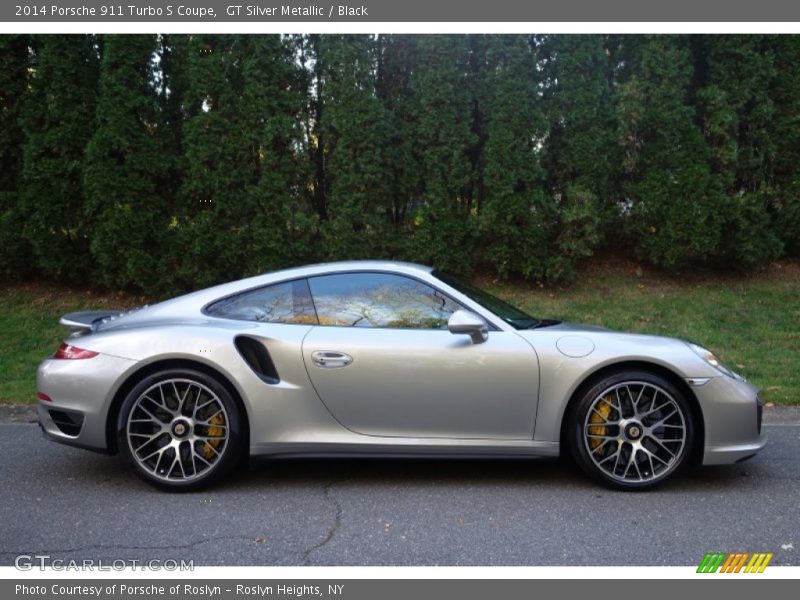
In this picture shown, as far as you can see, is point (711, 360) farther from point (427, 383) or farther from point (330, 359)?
point (330, 359)

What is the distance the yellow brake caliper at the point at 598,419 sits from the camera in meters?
3.87

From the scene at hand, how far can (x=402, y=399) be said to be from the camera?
386 centimetres

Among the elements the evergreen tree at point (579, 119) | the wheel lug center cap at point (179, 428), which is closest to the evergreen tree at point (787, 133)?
the evergreen tree at point (579, 119)

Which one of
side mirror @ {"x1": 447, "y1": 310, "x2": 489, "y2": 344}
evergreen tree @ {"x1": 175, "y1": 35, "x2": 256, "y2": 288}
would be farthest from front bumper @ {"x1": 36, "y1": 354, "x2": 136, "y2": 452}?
evergreen tree @ {"x1": 175, "y1": 35, "x2": 256, "y2": 288}

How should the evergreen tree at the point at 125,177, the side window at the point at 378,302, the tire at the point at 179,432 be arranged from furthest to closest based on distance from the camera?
the evergreen tree at the point at 125,177 < the side window at the point at 378,302 < the tire at the point at 179,432

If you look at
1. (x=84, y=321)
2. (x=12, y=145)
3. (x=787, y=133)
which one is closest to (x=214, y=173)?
(x=12, y=145)

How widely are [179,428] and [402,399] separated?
1.29m

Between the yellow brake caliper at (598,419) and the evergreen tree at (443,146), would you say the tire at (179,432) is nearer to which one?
the yellow brake caliper at (598,419)

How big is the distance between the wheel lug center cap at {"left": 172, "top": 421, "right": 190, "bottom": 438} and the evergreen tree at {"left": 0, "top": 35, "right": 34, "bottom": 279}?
21.2ft

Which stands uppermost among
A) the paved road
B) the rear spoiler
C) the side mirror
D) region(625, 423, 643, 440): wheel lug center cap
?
the side mirror

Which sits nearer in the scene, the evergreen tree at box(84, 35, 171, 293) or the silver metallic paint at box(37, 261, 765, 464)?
the silver metallic paint at box(37, 261, 765, 464)

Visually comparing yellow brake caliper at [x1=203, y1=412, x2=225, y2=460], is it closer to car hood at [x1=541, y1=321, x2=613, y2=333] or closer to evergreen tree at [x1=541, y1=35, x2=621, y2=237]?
car hood at [x1=541, y1=321, x2=613, y2=333]

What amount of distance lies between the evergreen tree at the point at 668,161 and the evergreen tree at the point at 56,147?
23.7ft

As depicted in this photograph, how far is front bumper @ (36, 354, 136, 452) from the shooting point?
3.89 meters
